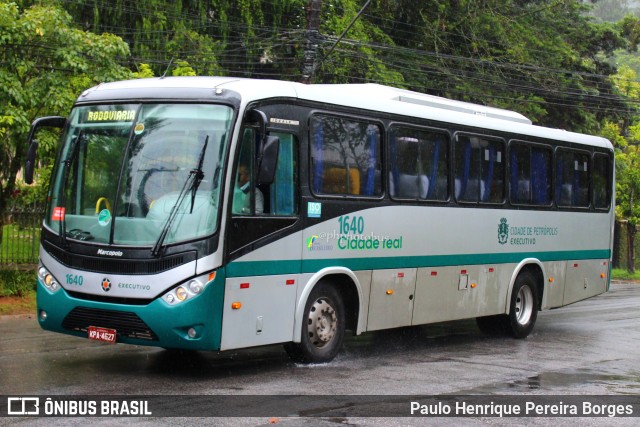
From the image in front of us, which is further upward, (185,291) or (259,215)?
(259,215)

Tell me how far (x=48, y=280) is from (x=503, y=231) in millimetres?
7230

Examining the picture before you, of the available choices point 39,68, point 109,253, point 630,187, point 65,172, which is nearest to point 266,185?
point 109,253

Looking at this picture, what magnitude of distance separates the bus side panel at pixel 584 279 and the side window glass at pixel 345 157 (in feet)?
19.2

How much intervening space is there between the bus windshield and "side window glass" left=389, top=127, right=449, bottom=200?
3215 millimetres

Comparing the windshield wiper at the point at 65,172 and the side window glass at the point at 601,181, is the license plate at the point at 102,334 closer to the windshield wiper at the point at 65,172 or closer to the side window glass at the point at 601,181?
the windshield wiper at the point at 65,172

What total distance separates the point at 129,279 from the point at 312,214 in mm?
2395

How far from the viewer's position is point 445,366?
12008mm

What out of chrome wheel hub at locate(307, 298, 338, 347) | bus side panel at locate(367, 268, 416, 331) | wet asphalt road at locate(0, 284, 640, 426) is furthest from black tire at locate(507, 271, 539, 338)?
chrome wheel hub at locate(307, 298, 338, 347)

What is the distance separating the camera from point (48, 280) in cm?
1062

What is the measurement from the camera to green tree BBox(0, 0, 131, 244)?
15680 mm

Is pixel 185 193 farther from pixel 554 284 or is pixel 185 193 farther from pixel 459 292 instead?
pixel 554 284

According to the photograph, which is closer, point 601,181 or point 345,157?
point 345,157

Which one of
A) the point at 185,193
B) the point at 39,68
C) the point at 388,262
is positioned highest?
the point at 39,68

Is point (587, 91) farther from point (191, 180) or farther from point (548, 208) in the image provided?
point (191, 180)
